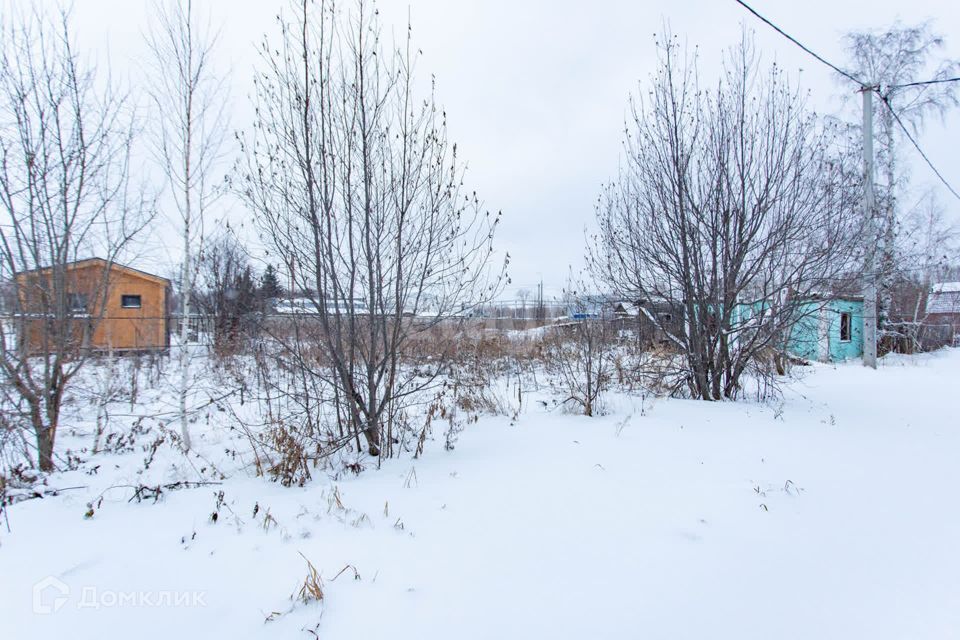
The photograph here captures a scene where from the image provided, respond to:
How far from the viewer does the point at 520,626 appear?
1.63 meters

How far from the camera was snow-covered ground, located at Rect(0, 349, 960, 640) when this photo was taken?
65.8 inches

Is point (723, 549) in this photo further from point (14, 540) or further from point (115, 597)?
point (14, 540)

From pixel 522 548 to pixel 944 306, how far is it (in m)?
28.7

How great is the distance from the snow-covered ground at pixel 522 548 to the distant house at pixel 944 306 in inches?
730

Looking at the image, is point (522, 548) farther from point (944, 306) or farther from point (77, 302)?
point (944, 306)

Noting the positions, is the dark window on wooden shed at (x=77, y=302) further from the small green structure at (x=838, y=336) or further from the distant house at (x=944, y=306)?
the distant house at (x=944, y=306)

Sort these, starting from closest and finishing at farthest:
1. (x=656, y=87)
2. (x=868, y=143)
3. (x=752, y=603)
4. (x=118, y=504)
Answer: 1. (x=752, y=603)
2. (x=118, y=504)
3. (x=656, y=87)
4. (x=868, y=143)

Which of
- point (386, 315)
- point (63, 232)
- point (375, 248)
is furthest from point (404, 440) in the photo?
point (63, 232)

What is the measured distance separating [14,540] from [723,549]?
3.80m

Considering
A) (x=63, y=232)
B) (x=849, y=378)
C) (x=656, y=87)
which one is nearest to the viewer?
(x=63, y=232)

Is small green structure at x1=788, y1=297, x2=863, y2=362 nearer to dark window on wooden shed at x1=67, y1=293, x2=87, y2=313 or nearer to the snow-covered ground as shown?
the snow-covered ground

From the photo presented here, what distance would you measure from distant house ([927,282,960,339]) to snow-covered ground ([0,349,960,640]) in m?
18.5

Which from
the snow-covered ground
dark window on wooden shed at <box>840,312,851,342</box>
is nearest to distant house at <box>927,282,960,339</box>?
dark window on wooden shed at <box>840,312,851,342</box>

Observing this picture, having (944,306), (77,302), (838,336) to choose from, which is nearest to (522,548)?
(77,302)
